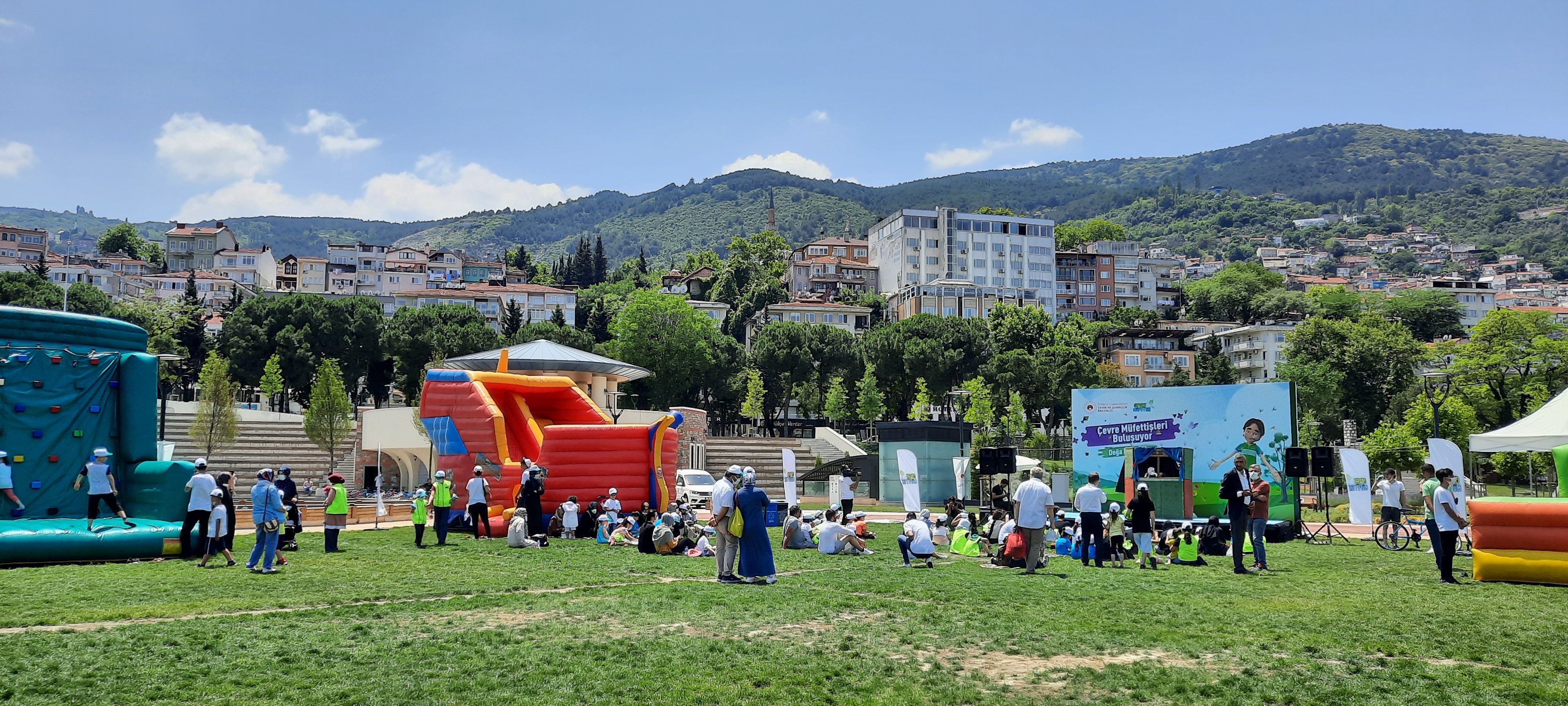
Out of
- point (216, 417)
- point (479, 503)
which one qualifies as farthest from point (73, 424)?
point (216, 417)

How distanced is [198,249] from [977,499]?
126092mm

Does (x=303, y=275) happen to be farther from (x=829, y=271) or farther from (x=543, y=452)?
(x=543, y=452)

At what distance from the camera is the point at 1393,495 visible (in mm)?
20609

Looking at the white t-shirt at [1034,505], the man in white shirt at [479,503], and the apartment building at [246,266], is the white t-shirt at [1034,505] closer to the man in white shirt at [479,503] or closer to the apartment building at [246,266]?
the man in white shirt at [479,503]

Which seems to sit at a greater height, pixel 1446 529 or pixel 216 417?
pixel 216 417

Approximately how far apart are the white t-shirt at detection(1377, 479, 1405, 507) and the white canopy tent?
239 cm

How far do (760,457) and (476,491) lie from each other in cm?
3103

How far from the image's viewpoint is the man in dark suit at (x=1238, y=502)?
607 inches

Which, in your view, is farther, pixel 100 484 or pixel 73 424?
pixel 73 424

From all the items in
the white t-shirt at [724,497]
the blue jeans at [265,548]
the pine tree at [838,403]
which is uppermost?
the pine tree at [838,403]

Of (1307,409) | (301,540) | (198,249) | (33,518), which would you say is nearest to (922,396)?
(1307,409)

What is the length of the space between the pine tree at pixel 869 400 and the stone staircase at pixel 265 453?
102 feet

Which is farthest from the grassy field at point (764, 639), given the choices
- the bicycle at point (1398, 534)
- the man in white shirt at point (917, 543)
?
the bicycle at point (1398, 534)

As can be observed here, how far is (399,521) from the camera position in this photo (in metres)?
28.1
